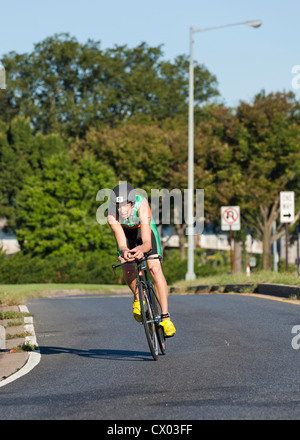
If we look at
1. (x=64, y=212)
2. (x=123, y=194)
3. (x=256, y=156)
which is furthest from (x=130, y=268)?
(x=256, y=156)

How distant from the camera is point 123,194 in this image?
349 inches

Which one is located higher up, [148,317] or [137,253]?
[137,253]

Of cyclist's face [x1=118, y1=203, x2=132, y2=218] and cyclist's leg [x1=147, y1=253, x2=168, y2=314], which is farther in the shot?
cyclist's leg [x1=147, y1=253, x2=168, y2=314]

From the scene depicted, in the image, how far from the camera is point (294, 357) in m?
9.01

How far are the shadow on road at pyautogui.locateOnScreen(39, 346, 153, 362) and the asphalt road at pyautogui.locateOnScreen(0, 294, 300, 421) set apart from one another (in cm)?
1

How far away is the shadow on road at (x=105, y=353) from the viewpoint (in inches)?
383

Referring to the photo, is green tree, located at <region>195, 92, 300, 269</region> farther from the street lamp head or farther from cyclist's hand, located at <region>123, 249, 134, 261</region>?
cyclist's hand, located at <region>123, 249, 134, 261</region>

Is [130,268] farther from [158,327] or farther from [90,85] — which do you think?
[90,85]

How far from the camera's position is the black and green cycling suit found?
902cm

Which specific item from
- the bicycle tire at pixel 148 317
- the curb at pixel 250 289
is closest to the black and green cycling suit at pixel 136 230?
the bicycle tire at pixel 148 317

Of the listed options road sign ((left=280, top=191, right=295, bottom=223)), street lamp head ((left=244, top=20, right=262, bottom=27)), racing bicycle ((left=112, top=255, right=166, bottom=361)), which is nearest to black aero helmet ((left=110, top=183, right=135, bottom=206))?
racing bicycle ((left=112, top=255, right=166, bottom=361))

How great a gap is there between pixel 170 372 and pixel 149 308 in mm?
1103
